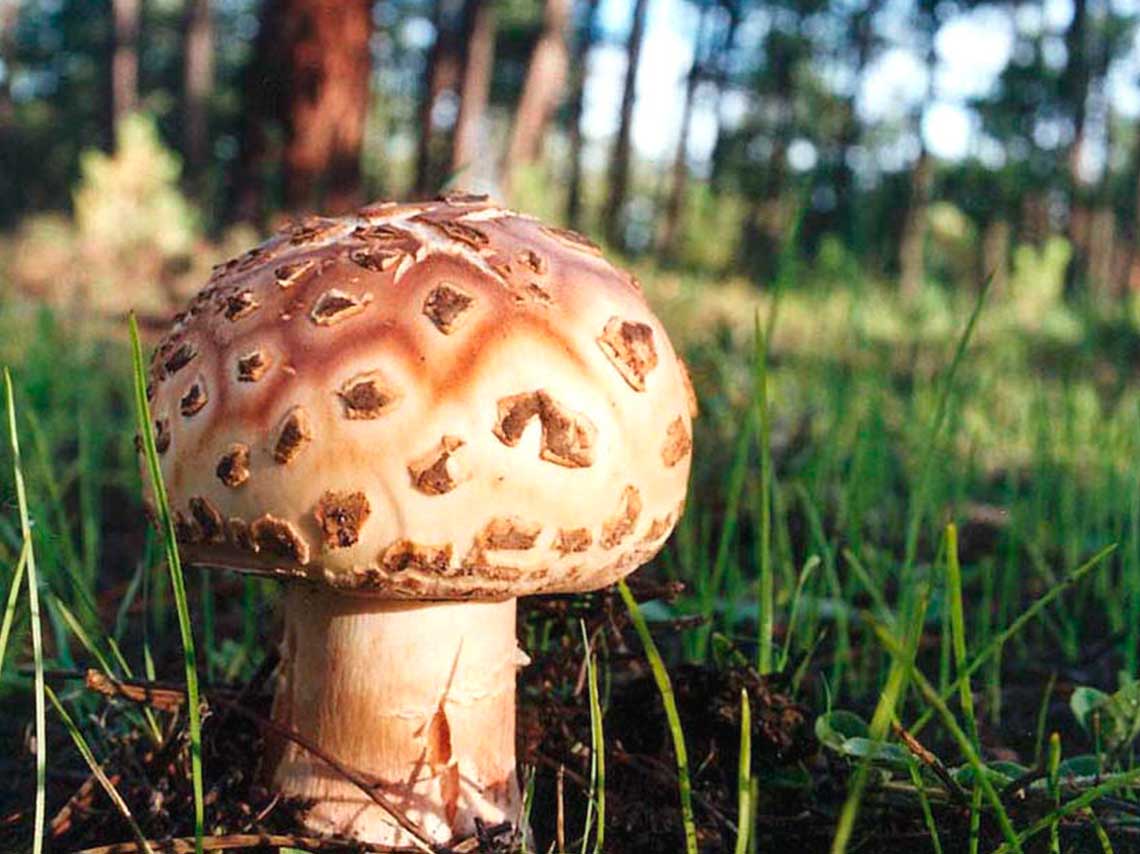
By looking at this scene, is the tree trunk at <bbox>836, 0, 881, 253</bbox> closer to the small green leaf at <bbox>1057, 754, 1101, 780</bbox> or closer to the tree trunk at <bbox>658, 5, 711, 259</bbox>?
the tree trunk at <bbox>658, 5, 711, 259</bbox>

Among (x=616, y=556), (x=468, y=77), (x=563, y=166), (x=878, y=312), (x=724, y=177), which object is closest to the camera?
(x=616, y=556)

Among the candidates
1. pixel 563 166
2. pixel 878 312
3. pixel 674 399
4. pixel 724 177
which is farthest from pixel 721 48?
pixel 674 399

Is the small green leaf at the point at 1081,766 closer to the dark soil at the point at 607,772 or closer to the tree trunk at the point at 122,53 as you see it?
the dark soil at the point at 607,772

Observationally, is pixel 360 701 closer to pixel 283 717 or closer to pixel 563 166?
pixel 283 717

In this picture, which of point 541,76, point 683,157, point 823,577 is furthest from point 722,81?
point 823,577

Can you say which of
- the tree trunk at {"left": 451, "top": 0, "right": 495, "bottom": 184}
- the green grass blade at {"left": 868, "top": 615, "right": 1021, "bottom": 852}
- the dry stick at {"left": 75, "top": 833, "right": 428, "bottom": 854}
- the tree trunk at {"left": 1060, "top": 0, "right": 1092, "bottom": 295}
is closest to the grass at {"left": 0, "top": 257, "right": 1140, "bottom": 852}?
the green grass blade at {"left": 868, "top": 615, "right": 1021, "bottom": 852}

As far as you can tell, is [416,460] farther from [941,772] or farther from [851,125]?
[851,125]
